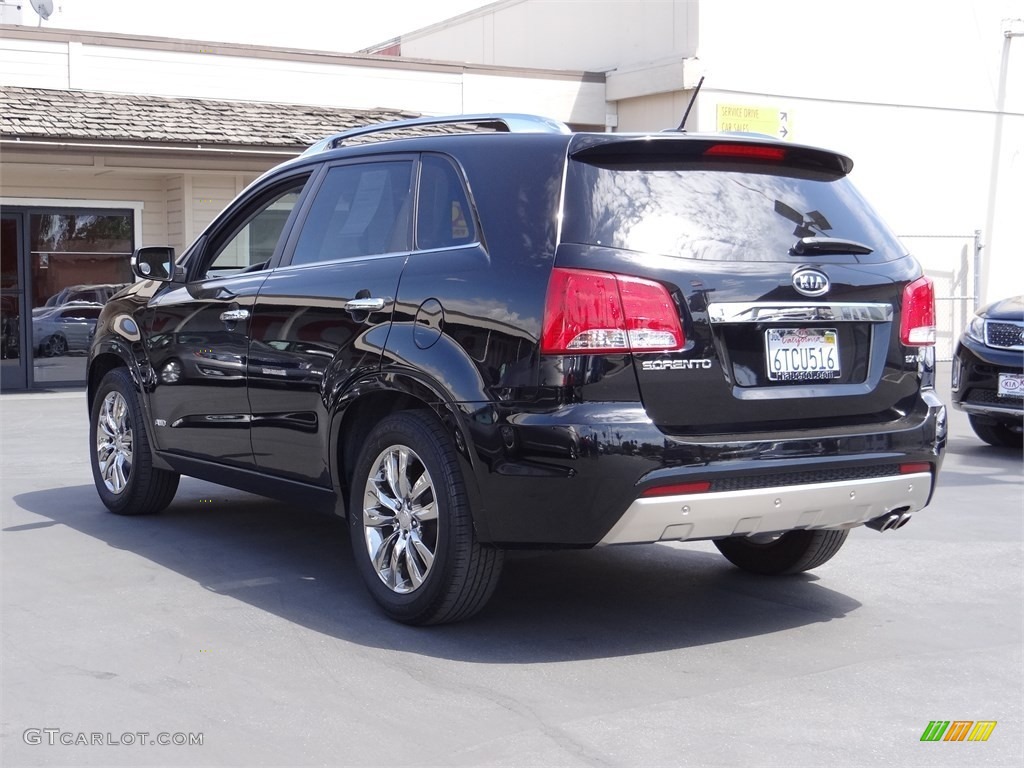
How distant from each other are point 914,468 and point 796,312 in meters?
0.82

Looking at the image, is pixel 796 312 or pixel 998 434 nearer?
pixel 796 312

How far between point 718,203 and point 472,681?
6.29 feet

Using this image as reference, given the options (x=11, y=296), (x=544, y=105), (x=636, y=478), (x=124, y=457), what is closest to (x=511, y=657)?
(x=636, y=478)

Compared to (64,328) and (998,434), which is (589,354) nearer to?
(998,434)

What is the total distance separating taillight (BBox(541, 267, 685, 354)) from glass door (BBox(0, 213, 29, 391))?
47.3 feet

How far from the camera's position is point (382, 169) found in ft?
18.7

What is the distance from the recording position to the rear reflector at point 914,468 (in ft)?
16.6

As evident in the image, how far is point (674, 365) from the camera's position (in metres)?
4.59

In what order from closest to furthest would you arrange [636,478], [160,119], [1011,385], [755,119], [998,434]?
[636,478] → [1011,385] → [998,434] → [160,119] → [755,119]

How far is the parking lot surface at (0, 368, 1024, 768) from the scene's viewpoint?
13.0 feet

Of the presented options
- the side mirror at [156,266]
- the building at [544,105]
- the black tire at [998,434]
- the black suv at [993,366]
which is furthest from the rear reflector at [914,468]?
the building at [544,105]

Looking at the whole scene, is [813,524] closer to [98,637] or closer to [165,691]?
[165,691]

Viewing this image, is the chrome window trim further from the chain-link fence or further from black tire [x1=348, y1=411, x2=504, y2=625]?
the chain-link fence

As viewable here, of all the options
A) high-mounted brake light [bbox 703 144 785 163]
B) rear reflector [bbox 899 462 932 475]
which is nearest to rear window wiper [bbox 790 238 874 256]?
high-mounted brake light [bbox 703 144 785 163]
